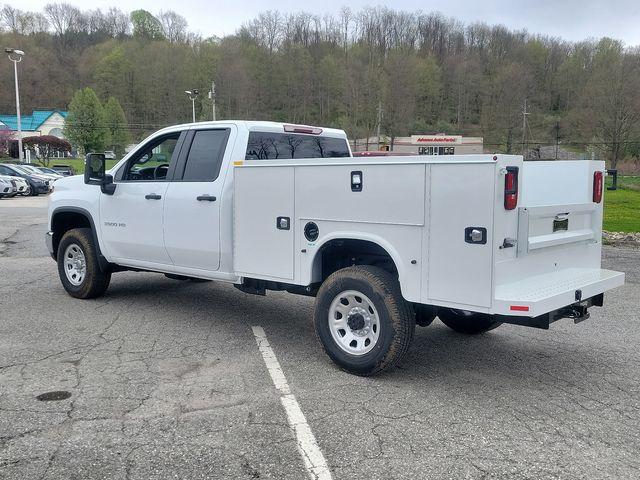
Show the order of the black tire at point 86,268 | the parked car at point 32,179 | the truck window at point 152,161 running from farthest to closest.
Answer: the parked car at point 32,179
the black tire at point 86,268
the truck window at point 152,161

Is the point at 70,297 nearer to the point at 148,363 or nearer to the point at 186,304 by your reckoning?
the point at 186,304

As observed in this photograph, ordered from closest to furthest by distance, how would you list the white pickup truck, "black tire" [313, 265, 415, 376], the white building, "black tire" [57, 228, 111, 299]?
the white pickup truck
"black tire" [313, 265, 415, 376]
"black tire" [57, 228, 111, 299]
the white building

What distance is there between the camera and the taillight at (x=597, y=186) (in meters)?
5.24

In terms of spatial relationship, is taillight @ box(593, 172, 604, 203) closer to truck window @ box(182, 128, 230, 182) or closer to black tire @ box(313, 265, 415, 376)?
black tire @ box(313, 265, 415, 376)

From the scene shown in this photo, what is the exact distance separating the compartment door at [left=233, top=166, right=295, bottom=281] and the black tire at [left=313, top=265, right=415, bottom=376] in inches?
21.4

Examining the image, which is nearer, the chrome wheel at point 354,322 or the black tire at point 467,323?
the chrome wheel at point 354,322

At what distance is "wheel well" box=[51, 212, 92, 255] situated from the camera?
791 centimetres

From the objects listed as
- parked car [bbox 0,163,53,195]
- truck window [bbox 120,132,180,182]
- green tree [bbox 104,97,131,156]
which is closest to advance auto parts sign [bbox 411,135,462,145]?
green tree [bbox 104,97,131,156]

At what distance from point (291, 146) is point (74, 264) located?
343cm

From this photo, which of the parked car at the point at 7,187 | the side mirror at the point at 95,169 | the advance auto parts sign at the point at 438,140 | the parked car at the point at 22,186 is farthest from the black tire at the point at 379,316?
the advance auto parts sign at the point at 438,140

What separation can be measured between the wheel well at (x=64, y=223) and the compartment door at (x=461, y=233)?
5162 millimetres

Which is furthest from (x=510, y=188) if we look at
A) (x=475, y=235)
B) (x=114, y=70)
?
(x=114, y=70)

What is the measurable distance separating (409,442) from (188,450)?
1.36 meters

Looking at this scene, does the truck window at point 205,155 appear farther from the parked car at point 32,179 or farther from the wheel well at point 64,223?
the parked car at point 32,179
